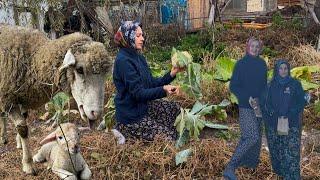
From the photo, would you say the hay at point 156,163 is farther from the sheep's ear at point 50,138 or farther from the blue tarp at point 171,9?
the blue tarp at point 171,9

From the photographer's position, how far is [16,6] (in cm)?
935

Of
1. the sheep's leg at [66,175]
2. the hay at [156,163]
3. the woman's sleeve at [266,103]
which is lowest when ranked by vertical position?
the hay at [156,163]

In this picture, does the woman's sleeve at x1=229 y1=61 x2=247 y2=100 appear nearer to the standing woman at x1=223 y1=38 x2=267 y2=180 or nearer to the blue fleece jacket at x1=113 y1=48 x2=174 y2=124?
the standing woman at x1=223 y1=38 x2=267 y2=180

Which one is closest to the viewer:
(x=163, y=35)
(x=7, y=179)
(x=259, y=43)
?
(x=259, y=43)

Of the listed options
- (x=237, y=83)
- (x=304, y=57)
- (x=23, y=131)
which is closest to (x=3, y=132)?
(x=23, y=131)

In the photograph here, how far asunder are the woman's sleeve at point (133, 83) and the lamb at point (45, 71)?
2.08ft

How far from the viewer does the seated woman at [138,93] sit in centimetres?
471

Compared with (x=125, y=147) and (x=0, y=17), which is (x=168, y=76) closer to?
(x=125, y=147)

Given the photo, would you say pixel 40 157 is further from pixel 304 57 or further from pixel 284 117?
pixel 304 57

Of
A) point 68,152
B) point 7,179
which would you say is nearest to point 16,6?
point 7,179

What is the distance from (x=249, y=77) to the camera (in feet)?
13.0

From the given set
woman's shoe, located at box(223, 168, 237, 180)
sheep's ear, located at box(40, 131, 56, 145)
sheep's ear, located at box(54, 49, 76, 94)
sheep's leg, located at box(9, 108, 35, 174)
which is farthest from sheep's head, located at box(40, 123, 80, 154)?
woman's shoe, located at box(223, 168, 237, 180)

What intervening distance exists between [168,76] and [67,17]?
7451 millimetres

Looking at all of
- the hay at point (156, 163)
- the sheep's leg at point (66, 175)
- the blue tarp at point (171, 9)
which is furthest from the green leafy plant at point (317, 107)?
the blue tarp at point (171, 9)
